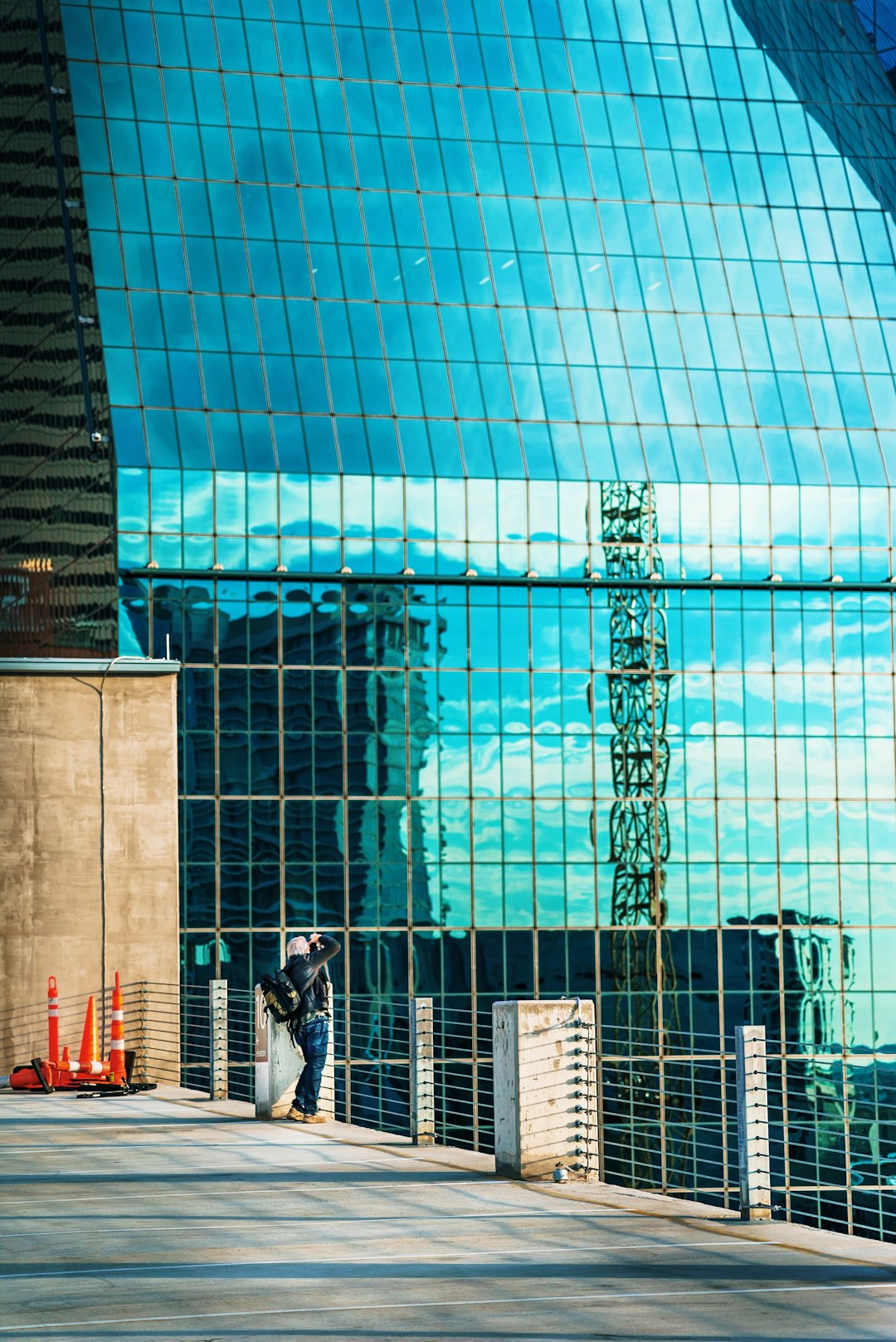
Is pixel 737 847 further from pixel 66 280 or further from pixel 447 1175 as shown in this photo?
pixel 447 1175

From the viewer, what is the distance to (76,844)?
2859cm

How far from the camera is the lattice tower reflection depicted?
104 ft

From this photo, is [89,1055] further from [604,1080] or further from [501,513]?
[501,513]

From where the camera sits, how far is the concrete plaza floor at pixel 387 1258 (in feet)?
31.1

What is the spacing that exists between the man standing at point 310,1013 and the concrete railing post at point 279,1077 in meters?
0.18

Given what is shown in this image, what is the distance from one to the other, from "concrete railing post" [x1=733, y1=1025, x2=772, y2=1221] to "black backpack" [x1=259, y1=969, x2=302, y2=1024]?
7.27 meters

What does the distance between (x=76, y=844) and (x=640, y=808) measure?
10.1 meters

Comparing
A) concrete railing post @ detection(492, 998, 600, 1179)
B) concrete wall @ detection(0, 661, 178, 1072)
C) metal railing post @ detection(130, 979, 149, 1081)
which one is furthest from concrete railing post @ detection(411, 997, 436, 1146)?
concrete wall @ detection(0, 661, 178, 1072)

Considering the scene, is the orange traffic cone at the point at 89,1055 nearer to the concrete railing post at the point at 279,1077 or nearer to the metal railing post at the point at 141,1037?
the metal railing post at the point at 141,1037

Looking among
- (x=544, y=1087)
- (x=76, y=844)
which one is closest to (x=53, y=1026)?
(x=76, y=844)

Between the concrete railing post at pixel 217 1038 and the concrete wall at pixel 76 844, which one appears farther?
the concrete wall at pixel 76 844

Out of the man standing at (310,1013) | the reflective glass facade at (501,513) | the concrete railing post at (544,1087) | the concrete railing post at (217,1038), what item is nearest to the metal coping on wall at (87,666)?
the reflective glass facade at (501,513)

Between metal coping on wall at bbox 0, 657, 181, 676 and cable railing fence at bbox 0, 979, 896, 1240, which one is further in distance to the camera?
metal coping on wall at bbox 0, 657, 181, 676

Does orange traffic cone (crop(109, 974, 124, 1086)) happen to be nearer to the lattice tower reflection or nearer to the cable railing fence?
the cable railing fence
